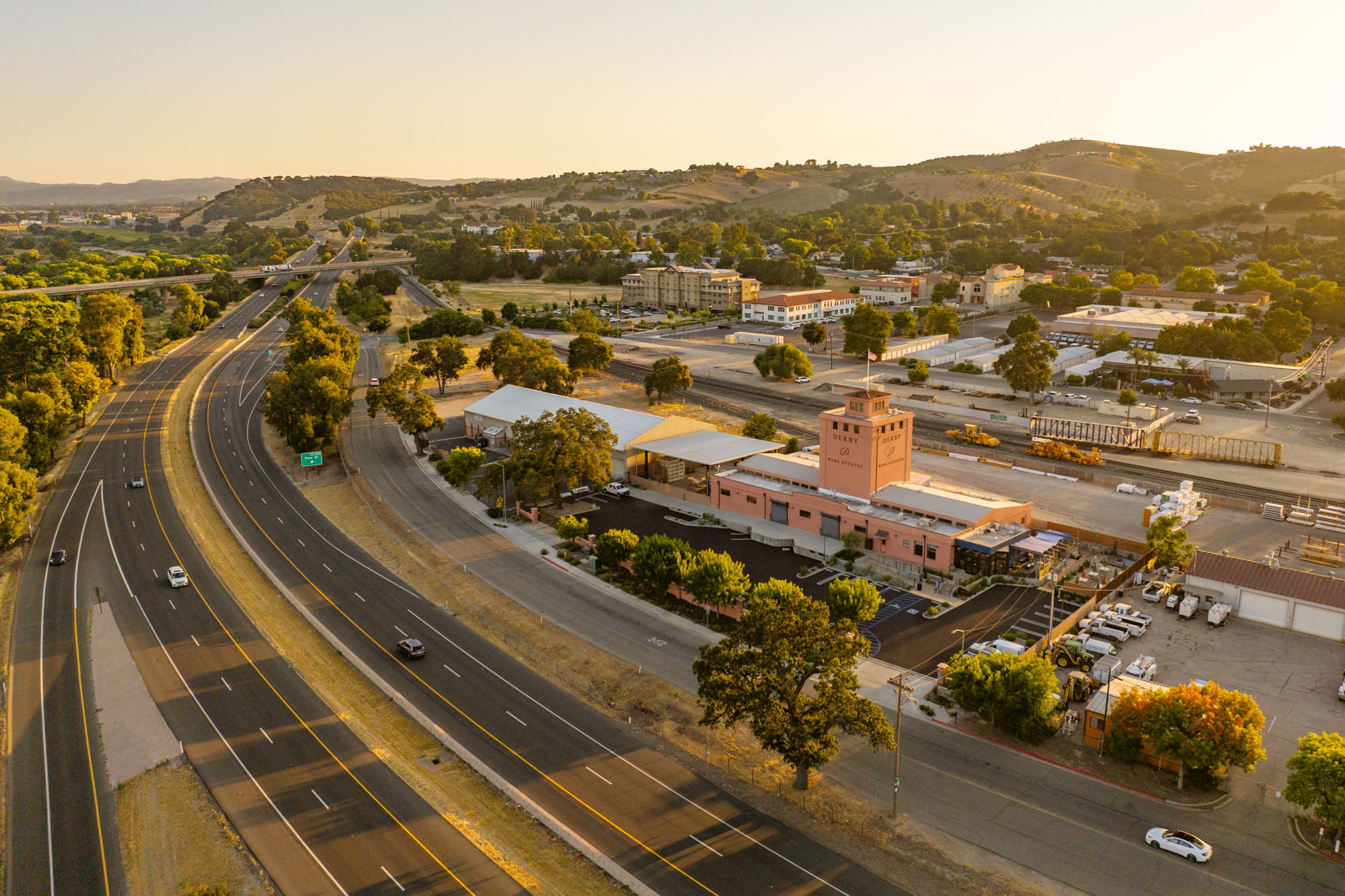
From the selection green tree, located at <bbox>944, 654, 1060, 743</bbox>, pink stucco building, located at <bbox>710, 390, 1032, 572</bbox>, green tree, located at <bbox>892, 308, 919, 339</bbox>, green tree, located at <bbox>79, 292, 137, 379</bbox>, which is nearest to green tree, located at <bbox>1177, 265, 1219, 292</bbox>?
green tree, located at <bbox>892, 308, 919, 339</bbox>

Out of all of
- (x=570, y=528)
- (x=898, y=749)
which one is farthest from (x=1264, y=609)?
(x=570, y=528)

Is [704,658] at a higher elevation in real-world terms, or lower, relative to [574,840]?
higher

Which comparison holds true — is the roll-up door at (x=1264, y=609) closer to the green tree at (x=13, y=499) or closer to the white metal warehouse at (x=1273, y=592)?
the white metal warehouse at (x=1273, y=592)

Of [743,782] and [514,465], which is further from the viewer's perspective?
[514,465]

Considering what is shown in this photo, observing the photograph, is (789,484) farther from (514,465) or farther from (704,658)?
(704,658)

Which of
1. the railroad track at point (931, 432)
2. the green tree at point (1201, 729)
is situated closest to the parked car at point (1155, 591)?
the green tree at point (1201, 729)

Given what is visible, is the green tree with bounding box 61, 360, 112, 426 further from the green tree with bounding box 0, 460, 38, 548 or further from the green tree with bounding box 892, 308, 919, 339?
the green tree with bounding box 892, 308, 919, 339

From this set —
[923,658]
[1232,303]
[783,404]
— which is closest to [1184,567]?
[923,658]
